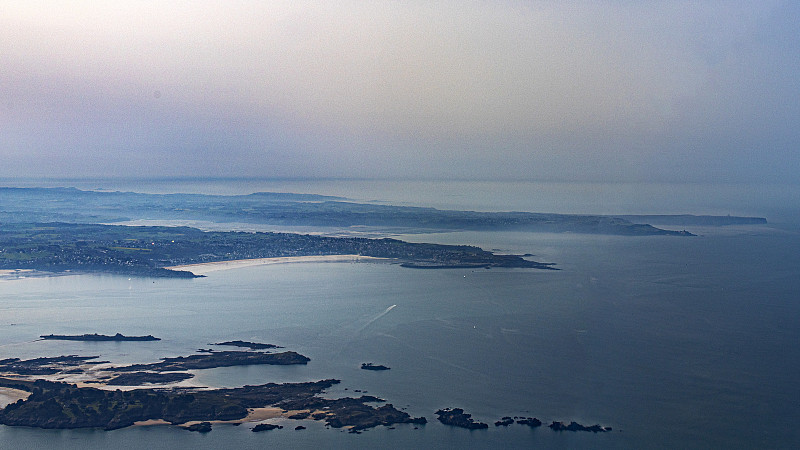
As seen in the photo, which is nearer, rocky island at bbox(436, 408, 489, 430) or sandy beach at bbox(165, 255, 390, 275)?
rocky island at bbox(436, 408, 489, 430)

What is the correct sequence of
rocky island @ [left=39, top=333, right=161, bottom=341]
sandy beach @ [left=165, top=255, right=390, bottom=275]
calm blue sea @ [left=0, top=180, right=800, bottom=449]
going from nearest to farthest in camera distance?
calm blue sea @ [left=0, top=180, right=800, bottom=449] → rocky island @ [left=39, top=333, right=161, bottom=341] → sandy beach @ [left=165, top=255, right=390, bottom=275]

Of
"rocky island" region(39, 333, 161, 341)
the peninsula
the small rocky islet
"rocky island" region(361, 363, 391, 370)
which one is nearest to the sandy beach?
the peninsula

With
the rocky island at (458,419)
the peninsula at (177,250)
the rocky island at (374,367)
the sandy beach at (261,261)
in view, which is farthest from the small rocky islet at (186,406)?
the sandy beach at (261,261)

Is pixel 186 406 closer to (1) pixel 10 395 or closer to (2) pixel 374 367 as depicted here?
(1) pixel 10 395

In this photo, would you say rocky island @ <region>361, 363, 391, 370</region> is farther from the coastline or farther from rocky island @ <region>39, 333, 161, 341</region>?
the coastline

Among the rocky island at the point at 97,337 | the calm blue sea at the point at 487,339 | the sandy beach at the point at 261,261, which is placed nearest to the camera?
the calm blue sea at the point at 487,339

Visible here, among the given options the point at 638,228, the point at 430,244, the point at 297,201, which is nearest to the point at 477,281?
the point at 430,244

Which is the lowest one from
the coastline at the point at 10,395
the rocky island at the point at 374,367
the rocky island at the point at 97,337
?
the coastline at the point at 10,395

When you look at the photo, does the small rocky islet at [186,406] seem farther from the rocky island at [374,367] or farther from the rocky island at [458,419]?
the rocky island at [374,367]

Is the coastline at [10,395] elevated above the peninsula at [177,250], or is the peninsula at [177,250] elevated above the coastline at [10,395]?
the peninsula at [177,250]

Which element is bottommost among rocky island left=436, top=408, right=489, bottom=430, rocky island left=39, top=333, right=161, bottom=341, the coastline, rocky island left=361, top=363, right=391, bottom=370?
the coastline

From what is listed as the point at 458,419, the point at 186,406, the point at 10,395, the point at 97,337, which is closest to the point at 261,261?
the point at 97,337
